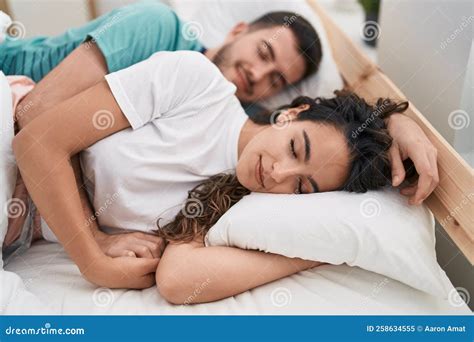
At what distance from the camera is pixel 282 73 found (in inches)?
57.1

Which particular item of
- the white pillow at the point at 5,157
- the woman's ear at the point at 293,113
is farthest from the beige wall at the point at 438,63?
the white pillow at the point at 5,157

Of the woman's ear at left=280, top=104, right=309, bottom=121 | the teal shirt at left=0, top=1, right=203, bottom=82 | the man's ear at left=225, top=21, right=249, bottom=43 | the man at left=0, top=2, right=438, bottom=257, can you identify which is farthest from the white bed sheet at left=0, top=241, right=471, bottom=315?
the man's ear at left=225, top=21, right=249, bottom=43

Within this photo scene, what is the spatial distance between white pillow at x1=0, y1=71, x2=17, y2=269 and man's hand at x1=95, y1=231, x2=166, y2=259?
0.17m

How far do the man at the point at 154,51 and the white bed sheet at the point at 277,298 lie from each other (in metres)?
0.10

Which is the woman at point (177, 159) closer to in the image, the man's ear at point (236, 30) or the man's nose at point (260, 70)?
the man's nose at point (260, 70)

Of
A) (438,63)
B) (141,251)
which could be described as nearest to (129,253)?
(141,251)

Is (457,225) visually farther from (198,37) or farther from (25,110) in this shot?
(198,37)

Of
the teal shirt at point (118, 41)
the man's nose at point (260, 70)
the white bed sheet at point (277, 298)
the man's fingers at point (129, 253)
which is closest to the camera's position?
the white bed sheet at point (277, 298)

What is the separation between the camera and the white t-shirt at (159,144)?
97 centimetres

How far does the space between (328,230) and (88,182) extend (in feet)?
1.55

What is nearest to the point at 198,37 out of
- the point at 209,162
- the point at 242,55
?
the point at 242,55

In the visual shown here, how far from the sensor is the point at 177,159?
1.01 m

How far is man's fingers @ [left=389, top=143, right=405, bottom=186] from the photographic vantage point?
3.01 feet

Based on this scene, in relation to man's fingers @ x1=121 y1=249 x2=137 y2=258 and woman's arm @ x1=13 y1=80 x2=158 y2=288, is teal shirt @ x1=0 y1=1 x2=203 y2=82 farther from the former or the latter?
man's fingers @ x1=121 y1=249 x2=137 y2=258
